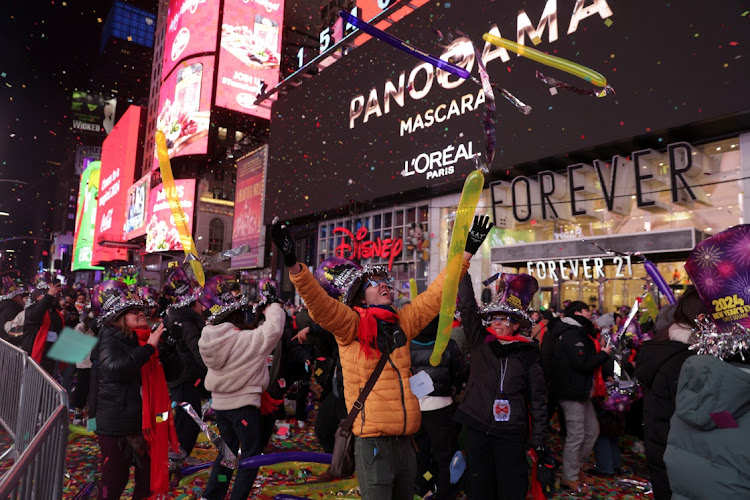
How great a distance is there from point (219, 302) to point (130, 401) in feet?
4.80

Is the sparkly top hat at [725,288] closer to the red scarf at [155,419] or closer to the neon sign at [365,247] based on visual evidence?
the red scarf at [155,419]

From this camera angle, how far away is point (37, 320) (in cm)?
831

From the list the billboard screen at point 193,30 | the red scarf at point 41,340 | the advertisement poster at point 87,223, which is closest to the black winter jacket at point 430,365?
the red scarf at point 41,340

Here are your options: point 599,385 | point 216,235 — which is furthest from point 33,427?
point 216,235

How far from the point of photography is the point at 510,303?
4.56 m

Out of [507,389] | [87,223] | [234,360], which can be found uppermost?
[87,223]

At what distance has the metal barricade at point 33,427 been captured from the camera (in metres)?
2.08

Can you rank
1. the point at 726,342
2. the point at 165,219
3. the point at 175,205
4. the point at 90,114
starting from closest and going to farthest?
the point at 726,342 < the point at 175,205 < the point at 165,219 < the point at 90,114

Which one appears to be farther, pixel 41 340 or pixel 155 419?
pixel 41 340

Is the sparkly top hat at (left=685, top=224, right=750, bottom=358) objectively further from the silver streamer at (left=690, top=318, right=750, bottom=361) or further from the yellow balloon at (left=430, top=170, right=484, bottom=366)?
the yellow balloon at (left=430, top=170, right=484, bottom=366)

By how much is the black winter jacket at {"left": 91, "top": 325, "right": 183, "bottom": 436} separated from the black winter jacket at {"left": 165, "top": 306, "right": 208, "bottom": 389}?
3.19 ft

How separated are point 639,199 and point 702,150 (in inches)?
76.4

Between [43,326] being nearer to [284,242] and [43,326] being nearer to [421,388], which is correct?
[284,242]

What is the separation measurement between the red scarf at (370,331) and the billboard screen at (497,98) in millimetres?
12669
